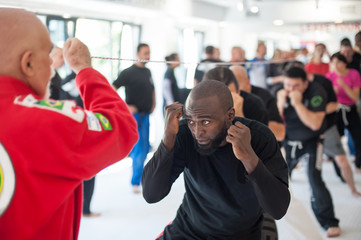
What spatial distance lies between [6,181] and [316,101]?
2.94 metres

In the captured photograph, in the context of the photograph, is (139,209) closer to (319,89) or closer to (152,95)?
(152,95)

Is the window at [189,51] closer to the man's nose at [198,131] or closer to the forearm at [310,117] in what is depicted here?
the forearm at [310,117]

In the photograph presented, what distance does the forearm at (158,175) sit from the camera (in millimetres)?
1513

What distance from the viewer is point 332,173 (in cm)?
513

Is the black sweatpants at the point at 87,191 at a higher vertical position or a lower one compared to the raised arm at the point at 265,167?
lower

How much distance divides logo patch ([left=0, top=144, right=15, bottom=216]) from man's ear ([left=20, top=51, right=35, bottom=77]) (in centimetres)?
20

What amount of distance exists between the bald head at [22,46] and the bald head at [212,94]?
75 centimetres

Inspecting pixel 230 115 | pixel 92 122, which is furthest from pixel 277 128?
pixel 92 122

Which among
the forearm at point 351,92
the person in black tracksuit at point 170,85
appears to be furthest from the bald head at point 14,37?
the person in black tracksuit at point 170,85

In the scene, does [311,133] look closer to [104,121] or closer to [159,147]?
[159,147]

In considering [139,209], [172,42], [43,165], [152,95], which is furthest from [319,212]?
[172,42]

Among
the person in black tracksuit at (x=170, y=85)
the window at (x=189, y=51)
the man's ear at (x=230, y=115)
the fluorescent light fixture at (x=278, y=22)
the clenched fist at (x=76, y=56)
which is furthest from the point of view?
the fluorescent light fixture at (x=278, y=22)

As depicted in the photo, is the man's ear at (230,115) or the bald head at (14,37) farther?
the man's ear at (230,115)

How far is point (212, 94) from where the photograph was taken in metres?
1.56
